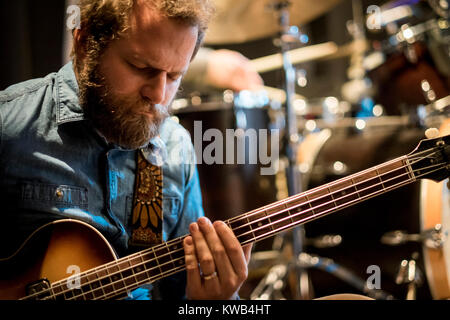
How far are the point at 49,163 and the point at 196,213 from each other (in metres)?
0.45

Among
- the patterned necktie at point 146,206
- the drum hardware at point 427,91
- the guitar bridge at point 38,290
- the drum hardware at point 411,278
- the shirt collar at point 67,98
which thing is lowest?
the drum hardware at point 411,278

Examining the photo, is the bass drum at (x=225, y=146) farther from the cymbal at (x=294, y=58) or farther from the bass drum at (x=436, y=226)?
the bass drum at (x=436, y=226)

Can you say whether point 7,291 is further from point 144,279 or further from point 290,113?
point 290,113

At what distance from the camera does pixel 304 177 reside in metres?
2.17

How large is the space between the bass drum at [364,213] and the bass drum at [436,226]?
9cm

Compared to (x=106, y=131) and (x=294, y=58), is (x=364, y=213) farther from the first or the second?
(x=106, y=131)

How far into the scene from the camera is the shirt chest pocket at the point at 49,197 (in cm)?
96

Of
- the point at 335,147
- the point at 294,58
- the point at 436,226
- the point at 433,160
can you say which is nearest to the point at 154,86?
the point at 433,160

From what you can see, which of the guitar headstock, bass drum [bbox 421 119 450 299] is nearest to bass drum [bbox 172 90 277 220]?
bass drum [bbox 421 119 450 299]

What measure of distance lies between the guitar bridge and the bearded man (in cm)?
10

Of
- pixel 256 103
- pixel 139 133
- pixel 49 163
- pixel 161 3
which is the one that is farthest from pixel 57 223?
pixel 256 103

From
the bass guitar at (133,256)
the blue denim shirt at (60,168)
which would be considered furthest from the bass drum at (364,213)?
the blue denim shirt at (60,168)

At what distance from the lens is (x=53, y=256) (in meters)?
0.95

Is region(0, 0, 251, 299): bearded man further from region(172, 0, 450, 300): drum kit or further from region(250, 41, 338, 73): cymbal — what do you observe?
region(250, 41, 338, 73): cymbal
